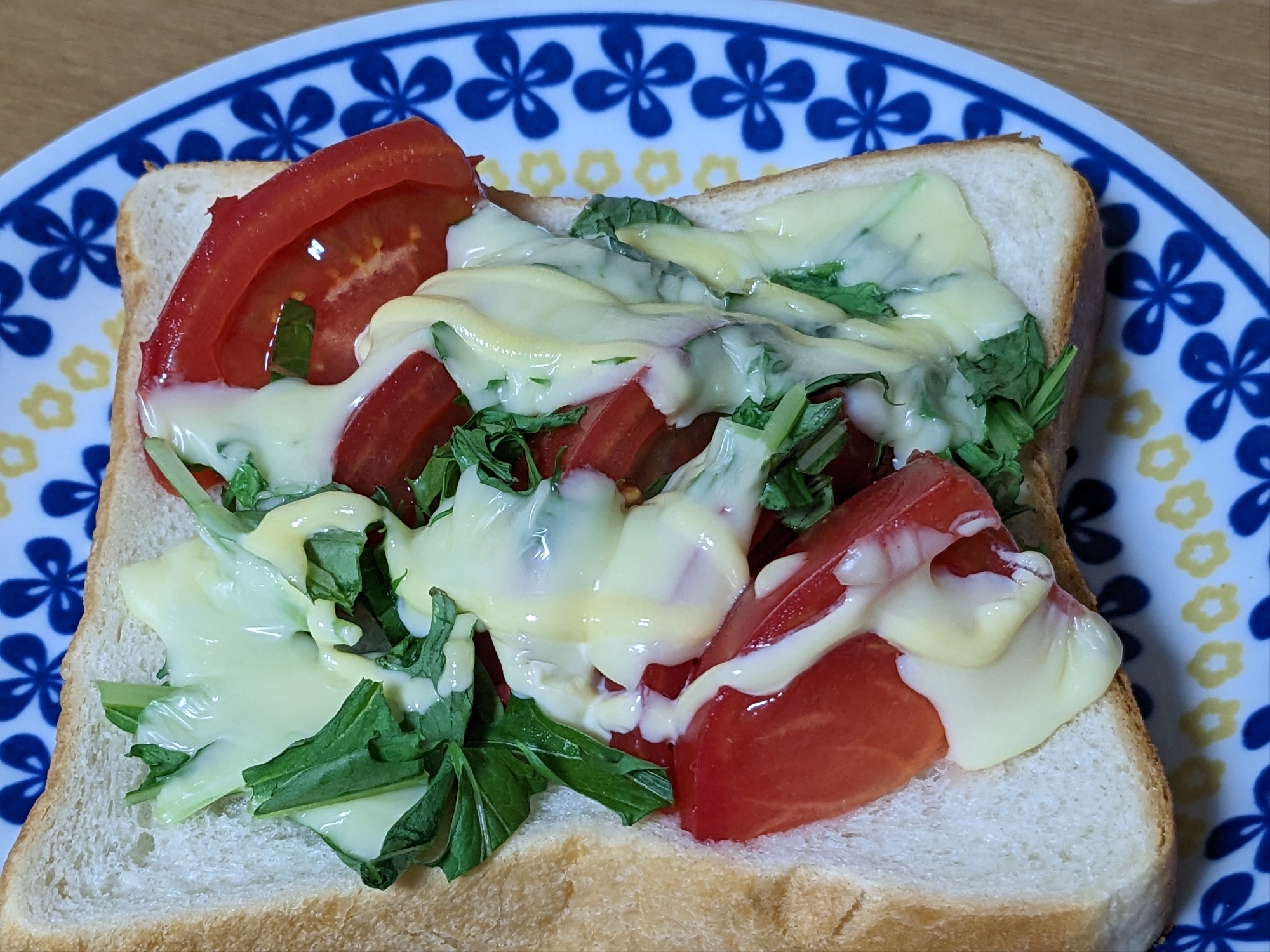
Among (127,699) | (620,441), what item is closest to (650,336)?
(620,441)

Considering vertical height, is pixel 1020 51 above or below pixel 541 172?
above

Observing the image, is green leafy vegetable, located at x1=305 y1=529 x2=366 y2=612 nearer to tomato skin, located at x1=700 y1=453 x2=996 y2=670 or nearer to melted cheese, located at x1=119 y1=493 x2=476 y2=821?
melted cheese, located at x1=119 y1=493 x2=476 y2=821

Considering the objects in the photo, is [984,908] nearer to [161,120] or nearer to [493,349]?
[493,349]

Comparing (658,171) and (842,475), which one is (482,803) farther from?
(658,171)

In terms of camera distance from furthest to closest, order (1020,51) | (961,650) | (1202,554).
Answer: (1020,51)
(1202,554)
(961,650)

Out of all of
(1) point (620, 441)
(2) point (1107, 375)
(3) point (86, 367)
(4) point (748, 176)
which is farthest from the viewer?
(4) point (748, 176)

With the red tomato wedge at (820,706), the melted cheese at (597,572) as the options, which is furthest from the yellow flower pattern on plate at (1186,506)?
the melted cheese at (597,572)

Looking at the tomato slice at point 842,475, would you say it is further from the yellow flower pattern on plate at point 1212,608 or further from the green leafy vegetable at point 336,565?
the yellow flower pattern on plate at point 1212,608
